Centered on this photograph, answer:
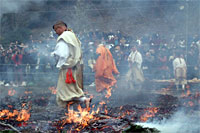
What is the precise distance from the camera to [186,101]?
25.8ft

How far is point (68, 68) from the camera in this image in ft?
17.6

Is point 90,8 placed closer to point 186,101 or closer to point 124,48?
point 124,48

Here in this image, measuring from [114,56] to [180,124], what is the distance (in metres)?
8.30

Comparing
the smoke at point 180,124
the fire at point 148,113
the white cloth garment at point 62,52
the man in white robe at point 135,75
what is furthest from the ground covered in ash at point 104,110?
the white cloth garment at point 62,52

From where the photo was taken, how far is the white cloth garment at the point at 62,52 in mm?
5277

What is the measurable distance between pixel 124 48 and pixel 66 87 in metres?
8.74

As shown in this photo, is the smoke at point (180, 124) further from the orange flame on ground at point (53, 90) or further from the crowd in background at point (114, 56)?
the crowd in background at point (114, 56)

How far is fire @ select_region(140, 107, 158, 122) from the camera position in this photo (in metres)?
5.79

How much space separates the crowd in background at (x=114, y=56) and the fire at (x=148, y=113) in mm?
5165

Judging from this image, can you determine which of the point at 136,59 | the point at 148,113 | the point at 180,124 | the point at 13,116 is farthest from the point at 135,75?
the point at 13,116

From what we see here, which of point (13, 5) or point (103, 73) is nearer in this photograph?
point (103, 73)

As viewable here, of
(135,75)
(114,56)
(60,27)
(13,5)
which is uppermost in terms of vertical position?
(13,5)

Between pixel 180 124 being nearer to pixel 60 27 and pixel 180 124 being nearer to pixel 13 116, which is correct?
pixel 60 27

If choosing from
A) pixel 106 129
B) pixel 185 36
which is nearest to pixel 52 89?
pixel 106 129
